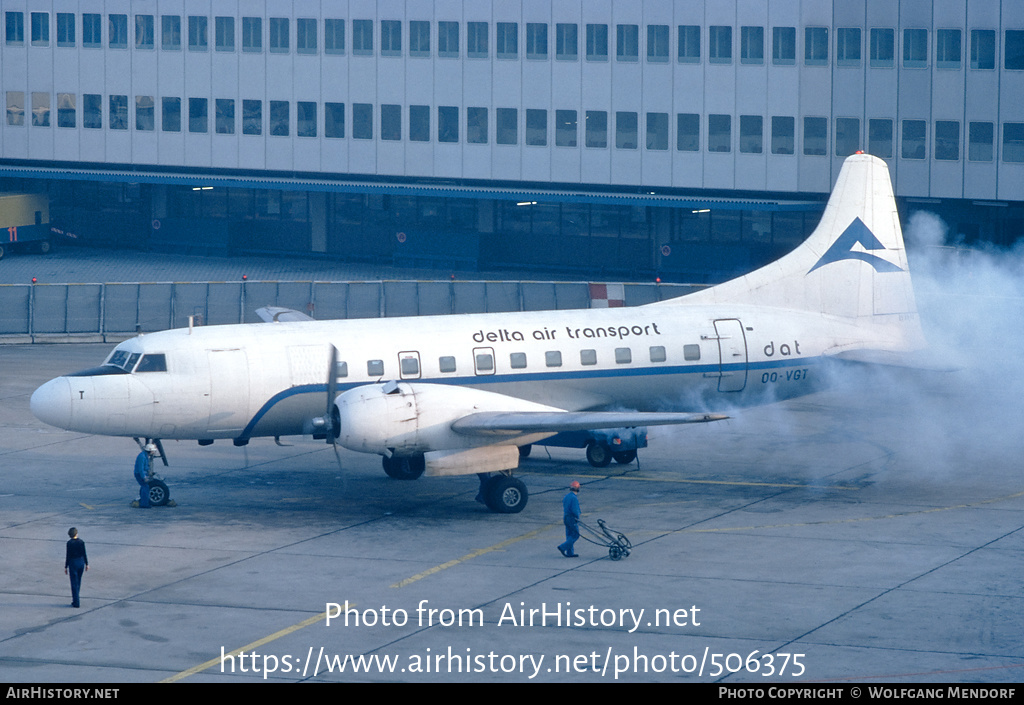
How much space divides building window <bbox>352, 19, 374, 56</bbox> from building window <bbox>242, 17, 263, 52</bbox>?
5598 mm

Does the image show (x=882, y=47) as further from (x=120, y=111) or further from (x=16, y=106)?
(x=16, y=106)

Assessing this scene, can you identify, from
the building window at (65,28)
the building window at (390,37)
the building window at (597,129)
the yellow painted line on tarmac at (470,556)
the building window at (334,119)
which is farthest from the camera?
the building window at (65,28)

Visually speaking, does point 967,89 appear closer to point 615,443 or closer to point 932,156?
point 932,156

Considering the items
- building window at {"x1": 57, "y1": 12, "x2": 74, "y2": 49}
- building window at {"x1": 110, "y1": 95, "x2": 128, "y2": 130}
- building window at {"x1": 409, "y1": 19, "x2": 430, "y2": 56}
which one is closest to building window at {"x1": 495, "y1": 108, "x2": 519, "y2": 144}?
building window at {"x1": 409, "y1": 19, "x2": 430, "y2": 56}

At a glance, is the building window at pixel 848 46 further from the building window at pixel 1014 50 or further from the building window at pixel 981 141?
the building window at pixel 1014 50

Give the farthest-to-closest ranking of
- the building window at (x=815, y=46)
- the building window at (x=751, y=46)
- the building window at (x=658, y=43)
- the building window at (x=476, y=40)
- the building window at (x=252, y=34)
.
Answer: the building window at (x=252, y=34)
the building window at (x=476, y=40)
the building window at (x=658, y=43)
the building window at (x=751, y=46)
the building window at (x=815, y=46)

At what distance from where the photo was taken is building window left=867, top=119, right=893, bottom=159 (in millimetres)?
64125

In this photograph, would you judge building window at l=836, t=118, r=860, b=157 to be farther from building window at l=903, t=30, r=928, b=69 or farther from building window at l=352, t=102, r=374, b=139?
building window at l=352, t=102, r=374, b=139

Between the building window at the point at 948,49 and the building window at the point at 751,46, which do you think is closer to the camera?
the building window at the point at 948,49

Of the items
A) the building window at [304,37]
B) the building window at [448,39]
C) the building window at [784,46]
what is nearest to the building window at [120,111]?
the building window at [304,37]

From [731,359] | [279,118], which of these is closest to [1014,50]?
[731,359]

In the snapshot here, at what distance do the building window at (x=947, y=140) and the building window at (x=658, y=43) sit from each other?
13846mm

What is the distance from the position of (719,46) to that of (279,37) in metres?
24.6

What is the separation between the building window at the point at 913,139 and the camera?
209 feet
